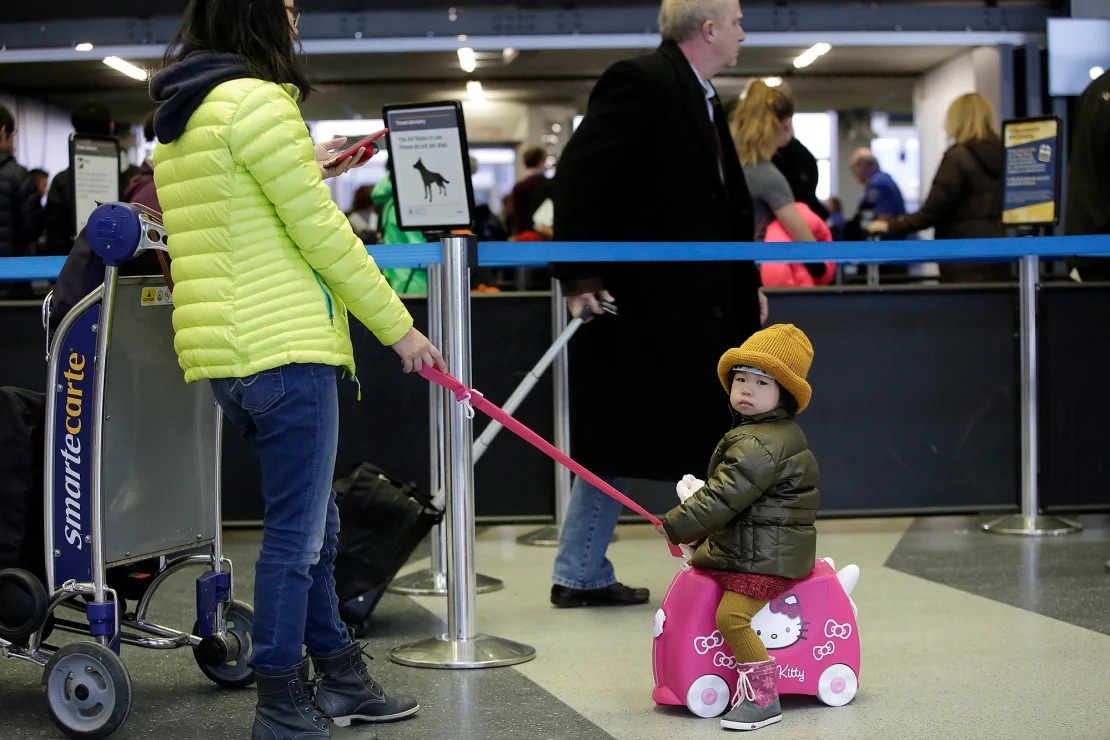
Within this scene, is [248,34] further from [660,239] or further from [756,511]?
[660,239]

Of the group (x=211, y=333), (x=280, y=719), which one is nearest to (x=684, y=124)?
(x=211, y=333)

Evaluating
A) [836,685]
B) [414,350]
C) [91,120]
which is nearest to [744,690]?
[836,685]

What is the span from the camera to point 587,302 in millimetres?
4043

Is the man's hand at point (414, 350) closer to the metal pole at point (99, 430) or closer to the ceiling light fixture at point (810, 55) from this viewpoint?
the metal pole at point (99, 430)

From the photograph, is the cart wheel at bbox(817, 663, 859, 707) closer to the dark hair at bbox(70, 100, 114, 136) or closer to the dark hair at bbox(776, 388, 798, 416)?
the dark hair at bbox(776, 388, 798, 416)

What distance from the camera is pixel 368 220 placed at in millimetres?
9797

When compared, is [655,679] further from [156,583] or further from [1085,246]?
[1085,246]

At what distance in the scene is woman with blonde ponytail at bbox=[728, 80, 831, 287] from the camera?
5.82m

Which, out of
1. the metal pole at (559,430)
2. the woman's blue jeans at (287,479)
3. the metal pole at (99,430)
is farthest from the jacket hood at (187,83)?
the metal pole at (559,430)

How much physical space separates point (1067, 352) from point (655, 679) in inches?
136

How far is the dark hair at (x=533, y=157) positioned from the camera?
1026 cm

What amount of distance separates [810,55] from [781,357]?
41.8ft

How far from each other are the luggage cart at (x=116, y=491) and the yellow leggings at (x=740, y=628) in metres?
1.02

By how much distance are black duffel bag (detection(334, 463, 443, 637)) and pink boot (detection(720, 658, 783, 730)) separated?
122 centimetres
